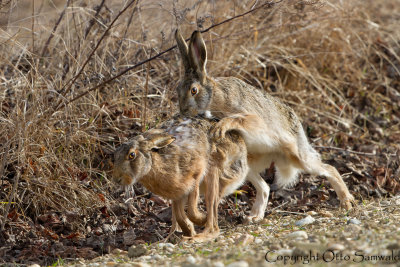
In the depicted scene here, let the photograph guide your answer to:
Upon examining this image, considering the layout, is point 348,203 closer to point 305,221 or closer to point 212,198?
point 305,221

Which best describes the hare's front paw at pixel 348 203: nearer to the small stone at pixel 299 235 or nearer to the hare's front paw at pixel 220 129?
the hare's front paw at pixel 220 129

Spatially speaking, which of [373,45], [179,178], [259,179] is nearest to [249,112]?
[259,179]

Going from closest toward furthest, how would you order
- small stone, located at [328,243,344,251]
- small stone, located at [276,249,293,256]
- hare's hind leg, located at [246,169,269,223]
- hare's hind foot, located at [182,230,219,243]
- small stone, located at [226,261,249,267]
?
1. small stone, located at [226,261,249,267]
2. small stone, located at [328,243,344,251]
3. small stone, located at [276,249,293,256]
4. hare's hind foot, located at [182,230,219,243]
5. hare's hind leg, located at [246,169,269,223]

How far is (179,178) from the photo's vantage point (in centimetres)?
518

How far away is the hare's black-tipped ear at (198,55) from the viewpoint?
19.4 feet

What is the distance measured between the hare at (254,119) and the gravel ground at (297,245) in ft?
1.49

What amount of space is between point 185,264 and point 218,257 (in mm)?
222

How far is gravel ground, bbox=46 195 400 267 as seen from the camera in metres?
3.69

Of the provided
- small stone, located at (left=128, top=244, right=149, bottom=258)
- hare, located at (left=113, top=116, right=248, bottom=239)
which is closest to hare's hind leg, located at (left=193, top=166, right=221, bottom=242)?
hare, located at (left=113, top=116, right=248, bottom=239)

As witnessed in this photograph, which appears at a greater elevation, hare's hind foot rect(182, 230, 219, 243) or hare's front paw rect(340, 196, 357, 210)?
hare's front paw rect(340, 196, 357, 210)

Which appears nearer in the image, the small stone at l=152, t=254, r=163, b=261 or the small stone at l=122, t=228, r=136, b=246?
the small stone at l=152, t=254, r=163, b=261

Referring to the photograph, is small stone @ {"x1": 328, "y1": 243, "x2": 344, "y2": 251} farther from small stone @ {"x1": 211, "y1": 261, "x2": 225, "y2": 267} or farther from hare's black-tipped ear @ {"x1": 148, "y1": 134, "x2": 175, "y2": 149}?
hare's black-tipped ear @ {"x1": 148, "y1": 134, "x2": 175, "y2": 149}

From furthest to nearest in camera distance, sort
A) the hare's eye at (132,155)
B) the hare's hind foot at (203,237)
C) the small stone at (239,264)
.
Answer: the hare's hind foot at (203,237) → the hare's eye at (132,155) → the small stone at (239,264)

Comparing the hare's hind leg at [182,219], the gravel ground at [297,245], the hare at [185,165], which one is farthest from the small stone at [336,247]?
the hare's hind leg at [182,219]
